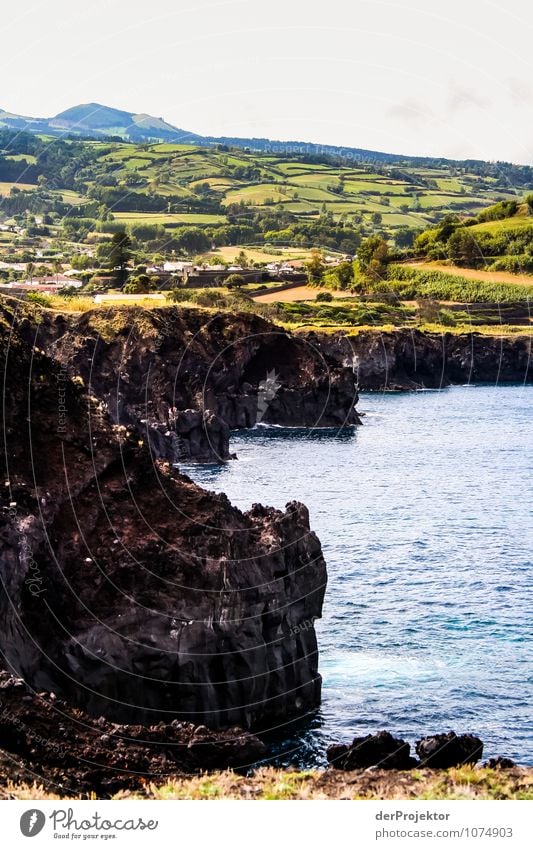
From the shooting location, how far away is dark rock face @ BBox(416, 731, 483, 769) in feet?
172

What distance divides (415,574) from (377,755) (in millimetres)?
40776

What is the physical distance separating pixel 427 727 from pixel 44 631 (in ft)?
59.6

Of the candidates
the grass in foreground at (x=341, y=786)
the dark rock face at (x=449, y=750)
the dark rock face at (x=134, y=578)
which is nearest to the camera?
the grass in foreground at (x=341, y=786)

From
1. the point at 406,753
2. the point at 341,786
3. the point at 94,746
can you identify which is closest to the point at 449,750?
the point at 406,753

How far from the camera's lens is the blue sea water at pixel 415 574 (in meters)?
63.3

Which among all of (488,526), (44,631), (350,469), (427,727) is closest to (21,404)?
(44,631)

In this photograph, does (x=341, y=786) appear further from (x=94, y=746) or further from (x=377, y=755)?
(x=377, y=755)

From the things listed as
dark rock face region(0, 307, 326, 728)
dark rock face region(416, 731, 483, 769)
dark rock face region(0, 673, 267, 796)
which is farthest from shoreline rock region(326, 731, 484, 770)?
dark rock face region(0, 307, 326, 728)

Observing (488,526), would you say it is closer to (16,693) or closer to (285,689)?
(285,689)

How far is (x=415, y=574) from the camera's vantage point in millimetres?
92375

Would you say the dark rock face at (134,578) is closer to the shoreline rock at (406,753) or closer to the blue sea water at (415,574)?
the blue sea water at (415,574)

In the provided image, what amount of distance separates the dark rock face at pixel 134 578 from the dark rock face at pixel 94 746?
5011 mm

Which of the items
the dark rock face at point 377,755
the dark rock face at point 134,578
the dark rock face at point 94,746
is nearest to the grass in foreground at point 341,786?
the dark rock face at point 94,746

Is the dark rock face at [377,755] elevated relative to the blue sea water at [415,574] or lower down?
elevated
